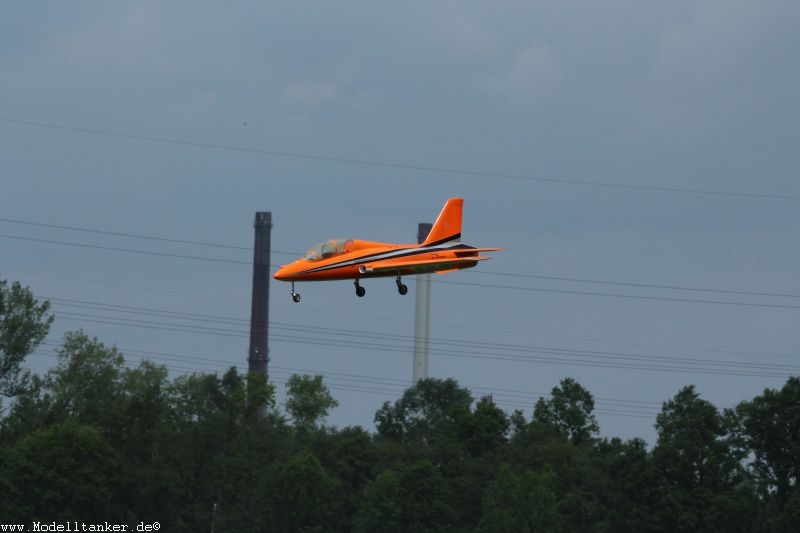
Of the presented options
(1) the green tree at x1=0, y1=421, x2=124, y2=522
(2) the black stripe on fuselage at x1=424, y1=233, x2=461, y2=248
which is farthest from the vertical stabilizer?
(1) the green tree at x1=0, y1=421, x2=124, y2=522

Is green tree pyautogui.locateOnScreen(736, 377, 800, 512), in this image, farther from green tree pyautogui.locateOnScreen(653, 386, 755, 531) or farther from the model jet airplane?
the model jet airplane

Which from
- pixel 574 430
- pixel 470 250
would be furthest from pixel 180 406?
pixel 470 250

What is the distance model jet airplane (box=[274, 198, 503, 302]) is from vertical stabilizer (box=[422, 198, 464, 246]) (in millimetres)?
2209

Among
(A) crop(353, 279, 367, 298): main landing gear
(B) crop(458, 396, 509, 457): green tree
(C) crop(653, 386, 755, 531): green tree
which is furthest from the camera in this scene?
(B) crop(458, 396, 509, 457): green tree

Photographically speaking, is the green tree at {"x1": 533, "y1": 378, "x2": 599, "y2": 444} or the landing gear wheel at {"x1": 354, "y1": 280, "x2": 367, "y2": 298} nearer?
the landing gear wheel at {"x1": 354, "y1": 280, "x2": 367, "y2": 298}

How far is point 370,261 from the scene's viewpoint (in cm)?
7619

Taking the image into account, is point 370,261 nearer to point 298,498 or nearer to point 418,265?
point 418,265

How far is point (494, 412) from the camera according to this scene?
Result: 17825cm

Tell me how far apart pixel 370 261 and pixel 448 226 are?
597 cm

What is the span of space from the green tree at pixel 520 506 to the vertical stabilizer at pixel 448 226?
72.4m

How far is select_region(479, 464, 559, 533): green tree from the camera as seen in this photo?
14962 cm

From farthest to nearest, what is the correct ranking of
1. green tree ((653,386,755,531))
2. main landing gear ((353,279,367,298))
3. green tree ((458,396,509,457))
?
green tree ((458,396,509,457))
green tree ((653,386,755,531))
main landing gear ((353,279,367,298))

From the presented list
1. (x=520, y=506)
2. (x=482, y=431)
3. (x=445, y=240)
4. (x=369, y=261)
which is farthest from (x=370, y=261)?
(x=482, y=431)

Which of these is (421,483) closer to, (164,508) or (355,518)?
(355,518)
